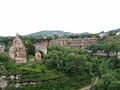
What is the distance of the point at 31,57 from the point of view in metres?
61.5

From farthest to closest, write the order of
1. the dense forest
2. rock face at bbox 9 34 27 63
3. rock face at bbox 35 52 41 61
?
rock face at bbox 35 52 41 61, rock face at bbox 9 34 27 63, the dense forest

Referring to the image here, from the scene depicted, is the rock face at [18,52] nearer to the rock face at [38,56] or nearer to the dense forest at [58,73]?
the dense forest at [58,73]

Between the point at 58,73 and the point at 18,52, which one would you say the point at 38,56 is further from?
the point at 58,73

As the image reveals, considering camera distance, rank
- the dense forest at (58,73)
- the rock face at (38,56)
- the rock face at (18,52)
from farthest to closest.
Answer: the rock face at (38,56) → the rock face at (18,52) → the dense forest at (58,73)

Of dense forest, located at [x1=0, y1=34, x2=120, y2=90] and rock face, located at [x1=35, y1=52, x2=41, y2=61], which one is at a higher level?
rock face, located at [x1=35, y1=52, x2=41, y2=61]

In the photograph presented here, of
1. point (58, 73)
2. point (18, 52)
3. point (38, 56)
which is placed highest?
point (18, 52)

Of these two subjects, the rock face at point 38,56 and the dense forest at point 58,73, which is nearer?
the dense forest at point 58,73

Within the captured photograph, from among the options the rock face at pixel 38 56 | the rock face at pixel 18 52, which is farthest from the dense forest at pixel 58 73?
the rock face at pixel 18 52

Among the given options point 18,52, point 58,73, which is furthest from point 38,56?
point 58,73

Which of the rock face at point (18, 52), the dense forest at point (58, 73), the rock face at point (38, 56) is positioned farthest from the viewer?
the rock face at point (38, 56)

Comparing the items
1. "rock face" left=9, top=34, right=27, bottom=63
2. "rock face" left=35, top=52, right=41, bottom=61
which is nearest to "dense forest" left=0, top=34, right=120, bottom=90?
"rock face" left=35, top=52, right=41, bottom=61

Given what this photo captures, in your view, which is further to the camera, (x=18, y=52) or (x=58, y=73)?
(x=18, y=52)

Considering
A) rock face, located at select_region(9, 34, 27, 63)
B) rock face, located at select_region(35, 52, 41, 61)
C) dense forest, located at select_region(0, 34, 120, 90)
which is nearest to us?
dense forest, located at select_region(0, 34, 120, 90)

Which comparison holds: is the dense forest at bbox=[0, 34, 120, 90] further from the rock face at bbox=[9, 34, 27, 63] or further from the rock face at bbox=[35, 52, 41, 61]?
the rock face at bbox=[9, 34, 27, 63]
